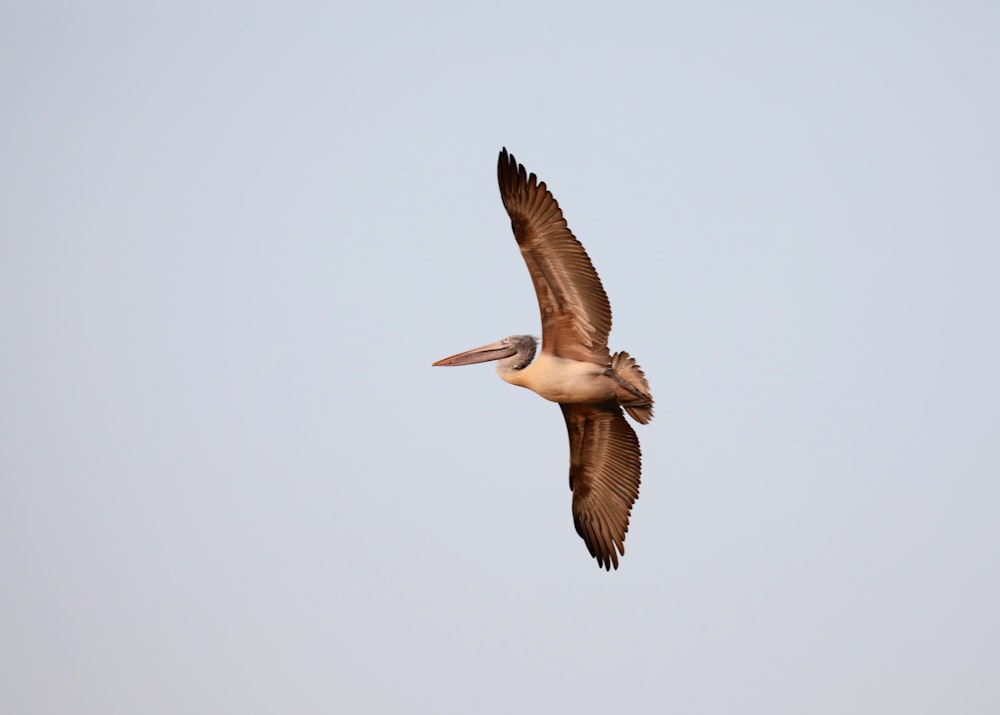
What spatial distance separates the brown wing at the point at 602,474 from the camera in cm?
1961

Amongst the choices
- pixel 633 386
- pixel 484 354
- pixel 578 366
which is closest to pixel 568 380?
pixel 578 366

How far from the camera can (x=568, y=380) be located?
18.5 metres

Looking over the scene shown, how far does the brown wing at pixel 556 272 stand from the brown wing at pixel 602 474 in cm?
127

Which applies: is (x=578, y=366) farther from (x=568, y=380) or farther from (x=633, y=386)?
(x=633, y=386)

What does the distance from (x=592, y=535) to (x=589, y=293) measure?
147 inches

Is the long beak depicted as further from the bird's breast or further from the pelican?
the bird's breast

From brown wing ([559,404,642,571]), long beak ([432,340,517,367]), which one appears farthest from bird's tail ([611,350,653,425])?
long beak ([432,340,517,367])

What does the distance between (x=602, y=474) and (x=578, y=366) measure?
2.09 m

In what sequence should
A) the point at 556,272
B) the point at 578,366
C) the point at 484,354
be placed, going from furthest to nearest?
1. the point at 484,354
2. the point at 578,366
3. the point at 556,272

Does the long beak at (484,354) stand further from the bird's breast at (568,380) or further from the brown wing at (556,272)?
the brown wing at (556,272)

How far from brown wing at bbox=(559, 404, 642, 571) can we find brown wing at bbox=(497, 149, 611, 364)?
1.27 m

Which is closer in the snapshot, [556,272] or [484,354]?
[556,272]

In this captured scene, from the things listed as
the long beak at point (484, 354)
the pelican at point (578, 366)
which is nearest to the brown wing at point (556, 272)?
the pelican at point (578, 366)

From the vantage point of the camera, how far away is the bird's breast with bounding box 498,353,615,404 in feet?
60.6
